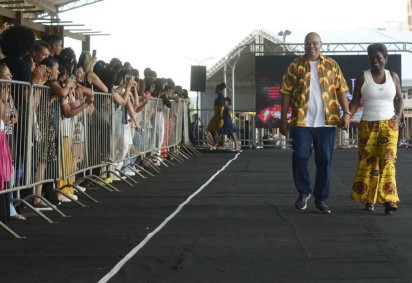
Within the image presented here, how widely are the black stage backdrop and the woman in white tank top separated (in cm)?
2133

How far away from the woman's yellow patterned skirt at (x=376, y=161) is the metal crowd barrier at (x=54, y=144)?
122 inches

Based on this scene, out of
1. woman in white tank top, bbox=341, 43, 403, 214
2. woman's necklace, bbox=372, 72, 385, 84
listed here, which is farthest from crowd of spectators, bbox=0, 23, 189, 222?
woman's necklace, bbox=372, 72, 385, 84

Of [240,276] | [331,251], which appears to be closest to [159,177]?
[331,251]

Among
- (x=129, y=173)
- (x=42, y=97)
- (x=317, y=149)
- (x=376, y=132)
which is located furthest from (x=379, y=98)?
(x=129, y=173)

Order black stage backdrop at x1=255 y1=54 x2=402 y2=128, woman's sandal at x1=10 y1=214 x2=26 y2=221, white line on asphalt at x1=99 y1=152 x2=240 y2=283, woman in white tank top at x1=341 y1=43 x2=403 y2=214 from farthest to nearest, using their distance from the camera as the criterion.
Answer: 1. black stage backdrop at x1=255 y1=54 x2=402 y2=128
2. woman in white tank top at x1=341 y1=43 x2=403 y2=214
3. woman's sandal at x1=10 y1=214 x2=26 y2=221
4. white line on asphalt at x1=99 y1=152 x2=240 y2=283

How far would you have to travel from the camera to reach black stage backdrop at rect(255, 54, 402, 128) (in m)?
33.4

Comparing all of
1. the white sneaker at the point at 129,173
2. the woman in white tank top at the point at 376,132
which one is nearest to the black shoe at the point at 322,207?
the woman in white tank top at the point at 376,132

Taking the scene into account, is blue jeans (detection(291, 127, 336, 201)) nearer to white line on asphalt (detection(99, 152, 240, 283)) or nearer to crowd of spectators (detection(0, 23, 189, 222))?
white line on asphalt (detection(99, 152, 240, 283))

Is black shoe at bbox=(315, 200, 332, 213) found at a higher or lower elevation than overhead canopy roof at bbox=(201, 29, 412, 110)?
lower

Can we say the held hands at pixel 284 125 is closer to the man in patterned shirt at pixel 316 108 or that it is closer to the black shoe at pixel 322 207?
the man in patterned shirt at pixel 316 108

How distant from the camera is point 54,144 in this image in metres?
12.5

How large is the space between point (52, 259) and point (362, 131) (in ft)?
15.7

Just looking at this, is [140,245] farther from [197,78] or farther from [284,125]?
[197,78]

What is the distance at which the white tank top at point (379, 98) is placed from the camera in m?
11.8
